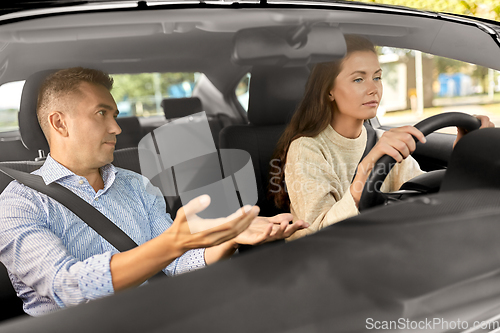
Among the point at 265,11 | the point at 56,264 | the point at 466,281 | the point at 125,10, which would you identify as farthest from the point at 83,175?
the point at 466,281

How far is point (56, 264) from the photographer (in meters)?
0.90

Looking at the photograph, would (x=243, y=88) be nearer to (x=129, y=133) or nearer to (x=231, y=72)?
(x=231, y=72)

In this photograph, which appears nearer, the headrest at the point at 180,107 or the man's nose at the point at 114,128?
the man's nose at the point at 114,128

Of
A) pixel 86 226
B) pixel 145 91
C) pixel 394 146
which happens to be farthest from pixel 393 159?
pixel 86 226

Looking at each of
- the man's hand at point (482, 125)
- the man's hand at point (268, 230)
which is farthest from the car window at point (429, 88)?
the man's hand at point (268, 230)

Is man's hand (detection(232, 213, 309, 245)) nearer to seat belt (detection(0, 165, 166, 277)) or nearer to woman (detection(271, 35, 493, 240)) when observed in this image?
woman (detection(271, 35, 493, 240))

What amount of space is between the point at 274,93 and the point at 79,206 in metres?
0.71

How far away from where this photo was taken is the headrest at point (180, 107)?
114 cm

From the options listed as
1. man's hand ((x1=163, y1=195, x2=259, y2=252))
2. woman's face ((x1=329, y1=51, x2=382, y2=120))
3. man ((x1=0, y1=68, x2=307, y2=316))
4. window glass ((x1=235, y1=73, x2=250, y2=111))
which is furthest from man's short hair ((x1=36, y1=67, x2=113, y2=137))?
woman's face ((x1=329, y1=51, x2=382, y2=120))

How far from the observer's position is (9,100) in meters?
0.99

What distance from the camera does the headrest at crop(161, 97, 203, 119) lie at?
114 cm

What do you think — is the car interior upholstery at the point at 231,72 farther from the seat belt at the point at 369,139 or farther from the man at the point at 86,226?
the seat belt at the point at 369,139

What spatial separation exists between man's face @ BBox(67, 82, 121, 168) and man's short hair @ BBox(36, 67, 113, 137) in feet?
0.06

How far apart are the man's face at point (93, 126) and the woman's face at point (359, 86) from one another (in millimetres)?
612
